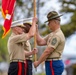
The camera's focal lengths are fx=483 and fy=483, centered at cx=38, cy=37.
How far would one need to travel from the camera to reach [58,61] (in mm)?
8312

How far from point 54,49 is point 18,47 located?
0.68m

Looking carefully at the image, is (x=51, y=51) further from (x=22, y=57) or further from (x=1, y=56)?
(x=1, y=56)

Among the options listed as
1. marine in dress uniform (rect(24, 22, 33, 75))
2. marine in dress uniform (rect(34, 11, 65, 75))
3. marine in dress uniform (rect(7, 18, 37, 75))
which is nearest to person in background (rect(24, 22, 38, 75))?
marine in dress uniform (rect(24, 22, 33, 75))

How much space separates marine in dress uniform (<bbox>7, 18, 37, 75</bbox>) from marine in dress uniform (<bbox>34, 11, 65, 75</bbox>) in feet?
1.04

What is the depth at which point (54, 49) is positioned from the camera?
8.18 metres

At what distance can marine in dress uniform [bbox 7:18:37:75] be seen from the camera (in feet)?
27.2

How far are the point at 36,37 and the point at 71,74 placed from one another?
862 inches

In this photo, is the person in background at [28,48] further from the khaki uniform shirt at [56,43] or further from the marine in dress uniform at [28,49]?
the khaki uniform shirt at [56,43]

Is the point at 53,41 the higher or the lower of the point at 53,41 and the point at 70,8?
the lower

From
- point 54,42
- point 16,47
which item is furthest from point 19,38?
point 54,42

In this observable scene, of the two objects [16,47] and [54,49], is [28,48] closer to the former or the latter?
[16,47]

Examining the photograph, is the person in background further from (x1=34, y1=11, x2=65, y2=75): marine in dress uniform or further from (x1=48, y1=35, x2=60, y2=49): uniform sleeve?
(x1=48, y1=35, x2=60, y2=49): uniform sleeve

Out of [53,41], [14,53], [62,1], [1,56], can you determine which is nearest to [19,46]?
[14,53]

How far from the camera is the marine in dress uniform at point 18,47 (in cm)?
828
